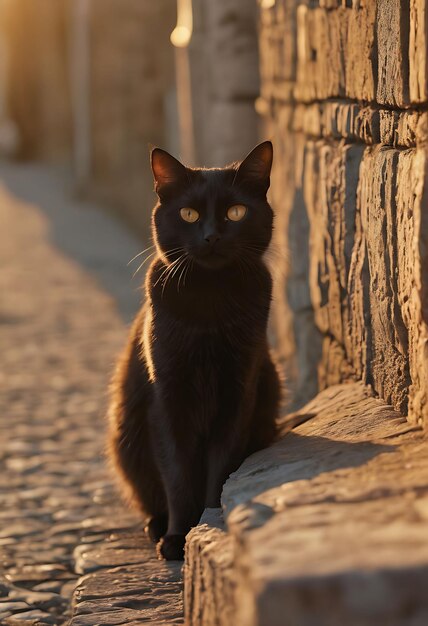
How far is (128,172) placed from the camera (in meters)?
13.0

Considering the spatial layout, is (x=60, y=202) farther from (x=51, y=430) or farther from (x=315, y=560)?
(x=315, y=560)

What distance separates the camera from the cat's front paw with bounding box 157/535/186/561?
11.3ft

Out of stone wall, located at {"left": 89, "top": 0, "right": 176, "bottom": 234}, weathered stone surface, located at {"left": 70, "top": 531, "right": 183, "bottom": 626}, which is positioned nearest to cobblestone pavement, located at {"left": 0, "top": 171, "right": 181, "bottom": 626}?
weathered stone surface, located at {"left": 70, "top": 531, "right": 183, "bottom": 626}

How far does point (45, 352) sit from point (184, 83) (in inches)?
102

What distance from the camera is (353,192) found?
12.5ft

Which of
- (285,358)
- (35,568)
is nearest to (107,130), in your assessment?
(285,358)

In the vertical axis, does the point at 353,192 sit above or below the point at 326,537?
above

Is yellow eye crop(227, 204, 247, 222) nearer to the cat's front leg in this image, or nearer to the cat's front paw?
the cat's front leg

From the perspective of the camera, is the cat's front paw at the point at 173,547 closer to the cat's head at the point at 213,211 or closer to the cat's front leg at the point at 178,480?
the cat's front leg at the point at 178,480

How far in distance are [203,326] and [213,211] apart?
36cm

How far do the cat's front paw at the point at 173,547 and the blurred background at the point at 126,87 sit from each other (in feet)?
4.31

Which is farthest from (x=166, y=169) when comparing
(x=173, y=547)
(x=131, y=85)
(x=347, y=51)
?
(x=131, y=85)

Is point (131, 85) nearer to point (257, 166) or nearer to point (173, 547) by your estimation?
point (257, 166)

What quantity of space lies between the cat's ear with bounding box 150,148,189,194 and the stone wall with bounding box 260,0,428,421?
24.2 inches
